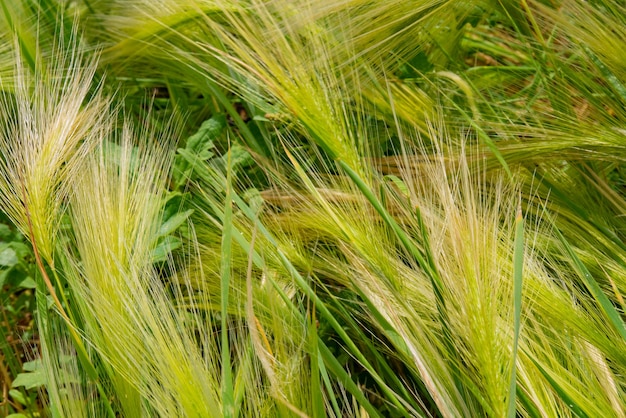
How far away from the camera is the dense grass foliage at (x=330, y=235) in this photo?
2.51ft

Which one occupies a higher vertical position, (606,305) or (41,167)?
(41,167)

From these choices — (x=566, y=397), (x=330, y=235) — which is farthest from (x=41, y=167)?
(x=566, y=397)

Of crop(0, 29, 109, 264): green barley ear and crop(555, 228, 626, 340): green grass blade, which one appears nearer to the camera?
crop(555, 228, 626, 340): green grass blade

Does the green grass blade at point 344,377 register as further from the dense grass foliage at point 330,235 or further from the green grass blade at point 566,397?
the green grass blade at point 566,397

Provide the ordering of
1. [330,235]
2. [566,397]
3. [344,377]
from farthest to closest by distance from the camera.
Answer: [330,235], [344,377], [566,397]

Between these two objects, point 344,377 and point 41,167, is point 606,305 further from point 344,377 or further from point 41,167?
point 41,167

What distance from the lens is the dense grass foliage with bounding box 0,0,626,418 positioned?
765mm

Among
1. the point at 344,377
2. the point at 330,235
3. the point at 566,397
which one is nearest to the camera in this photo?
the point at 566,397

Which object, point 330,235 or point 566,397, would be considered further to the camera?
point 330,235

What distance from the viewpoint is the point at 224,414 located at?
A: 67 cm

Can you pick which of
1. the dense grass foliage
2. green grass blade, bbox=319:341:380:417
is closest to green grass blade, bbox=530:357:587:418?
the dense grass foliage

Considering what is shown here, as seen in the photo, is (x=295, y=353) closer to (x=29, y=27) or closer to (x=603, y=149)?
(x=603, y=149)

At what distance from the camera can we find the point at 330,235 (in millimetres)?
994

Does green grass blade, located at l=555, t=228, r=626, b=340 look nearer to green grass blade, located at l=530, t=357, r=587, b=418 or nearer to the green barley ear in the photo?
green grass blade, located at l=530, t=357, r=587, b=418
